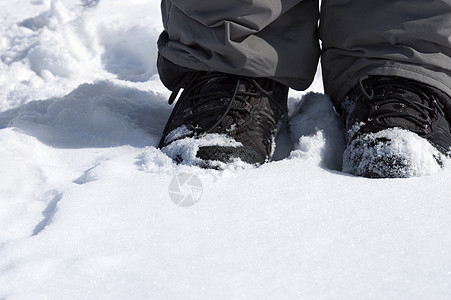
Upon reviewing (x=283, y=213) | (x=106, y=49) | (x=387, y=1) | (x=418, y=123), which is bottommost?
(x=106, y=49)

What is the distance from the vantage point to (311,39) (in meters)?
1.48

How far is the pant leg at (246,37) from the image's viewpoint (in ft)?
4.39

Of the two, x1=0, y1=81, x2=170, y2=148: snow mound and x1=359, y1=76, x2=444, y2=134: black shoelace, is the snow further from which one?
x1=359, y1=76, x2=444, y2=134: black shoelace

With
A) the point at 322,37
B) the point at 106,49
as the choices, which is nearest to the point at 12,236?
the point at 322,37

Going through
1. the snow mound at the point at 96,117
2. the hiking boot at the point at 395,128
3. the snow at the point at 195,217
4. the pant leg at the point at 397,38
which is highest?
the pant leg at the point at 397,38

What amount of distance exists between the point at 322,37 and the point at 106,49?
115 centimetres

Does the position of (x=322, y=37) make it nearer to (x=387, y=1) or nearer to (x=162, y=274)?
(x=387, y=1)

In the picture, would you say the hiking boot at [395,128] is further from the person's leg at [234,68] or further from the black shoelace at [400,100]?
the person's leg at [234,68]

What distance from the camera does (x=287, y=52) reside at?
143cm

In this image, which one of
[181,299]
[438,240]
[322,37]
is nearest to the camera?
[181,299]

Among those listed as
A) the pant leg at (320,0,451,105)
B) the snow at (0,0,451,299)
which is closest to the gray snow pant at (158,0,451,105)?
the pant leg at (320,0,451,105)

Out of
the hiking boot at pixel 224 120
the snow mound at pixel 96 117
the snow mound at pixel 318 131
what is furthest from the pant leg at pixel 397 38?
the snow mound at pixel 96 117

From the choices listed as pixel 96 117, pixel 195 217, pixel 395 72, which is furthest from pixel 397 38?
pixel 96 117

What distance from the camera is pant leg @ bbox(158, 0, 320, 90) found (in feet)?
4.39
